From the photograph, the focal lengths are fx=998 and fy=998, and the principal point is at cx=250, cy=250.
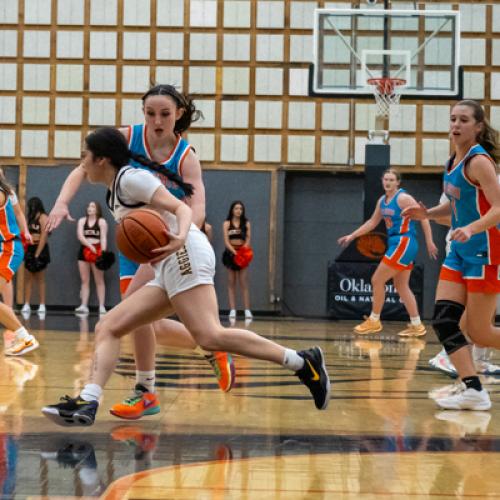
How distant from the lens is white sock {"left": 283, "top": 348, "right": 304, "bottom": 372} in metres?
4.86

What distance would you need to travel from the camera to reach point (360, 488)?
3664mm

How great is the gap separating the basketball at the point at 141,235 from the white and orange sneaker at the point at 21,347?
390cm

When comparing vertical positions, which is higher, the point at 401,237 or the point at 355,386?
the point at 401,237

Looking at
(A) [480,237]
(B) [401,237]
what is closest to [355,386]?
(A) [480,237]

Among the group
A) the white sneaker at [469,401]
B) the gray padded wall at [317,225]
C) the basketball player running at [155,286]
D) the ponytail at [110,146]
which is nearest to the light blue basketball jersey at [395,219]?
the gray padded wall at [317,225]

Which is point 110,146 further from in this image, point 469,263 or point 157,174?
point 469,263

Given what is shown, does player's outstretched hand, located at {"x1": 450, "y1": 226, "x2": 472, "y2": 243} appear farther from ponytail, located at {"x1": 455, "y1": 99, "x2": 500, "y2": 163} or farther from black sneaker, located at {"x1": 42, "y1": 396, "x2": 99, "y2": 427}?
black sneaker, located at {"x1": 42, "y1": 396, "x2": 99, "y2": 427}

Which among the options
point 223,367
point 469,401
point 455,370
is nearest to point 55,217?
point 223,367

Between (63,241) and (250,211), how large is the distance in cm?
307

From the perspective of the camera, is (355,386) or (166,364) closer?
(355,386)

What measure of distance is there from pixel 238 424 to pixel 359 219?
11.6m

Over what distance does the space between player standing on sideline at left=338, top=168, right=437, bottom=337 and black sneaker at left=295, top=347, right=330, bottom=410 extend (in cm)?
633

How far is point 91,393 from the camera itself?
14.9 ft

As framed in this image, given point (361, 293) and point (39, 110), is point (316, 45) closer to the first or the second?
point (361, 293)
